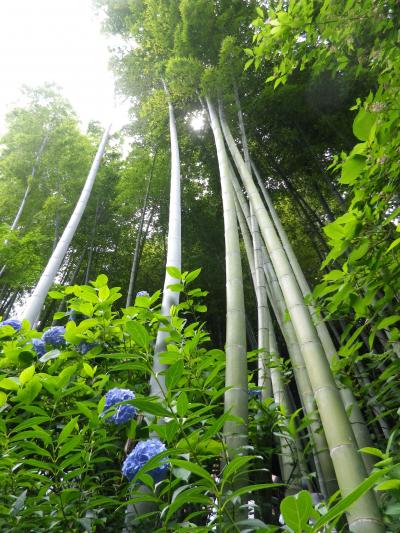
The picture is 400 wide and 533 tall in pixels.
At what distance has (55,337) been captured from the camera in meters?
1.05

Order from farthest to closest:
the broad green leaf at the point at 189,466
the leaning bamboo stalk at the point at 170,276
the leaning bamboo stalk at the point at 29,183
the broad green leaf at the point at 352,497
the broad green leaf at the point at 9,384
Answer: the leaning bamboo stalk at the point at 29,183 < the leaning bamboo stalk at the point at 170,276 < the broad green leaf at the point at 9,384 < the broad green leaf at the point at 189,466 < the broad green leaf at the point at 352,497

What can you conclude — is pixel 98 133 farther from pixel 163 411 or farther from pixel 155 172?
pixel 163 411

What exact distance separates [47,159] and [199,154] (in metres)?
3.06

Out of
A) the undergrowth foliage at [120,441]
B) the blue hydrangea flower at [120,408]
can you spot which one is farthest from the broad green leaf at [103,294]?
the blue hydrangea flower at [120,408]

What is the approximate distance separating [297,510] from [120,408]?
1.68ft

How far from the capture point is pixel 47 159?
634cm

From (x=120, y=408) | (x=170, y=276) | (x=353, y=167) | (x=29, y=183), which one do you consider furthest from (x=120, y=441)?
(x=29, y=183)

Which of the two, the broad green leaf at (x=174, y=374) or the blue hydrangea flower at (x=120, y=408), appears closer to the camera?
the broad green leaf at (x=174, y=374)

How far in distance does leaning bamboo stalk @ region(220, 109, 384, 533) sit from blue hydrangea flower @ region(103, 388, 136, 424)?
424 mm

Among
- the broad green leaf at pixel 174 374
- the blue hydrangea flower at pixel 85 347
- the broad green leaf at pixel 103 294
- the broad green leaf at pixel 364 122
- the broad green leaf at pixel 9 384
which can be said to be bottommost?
the broad green leaf at pixel 174 374

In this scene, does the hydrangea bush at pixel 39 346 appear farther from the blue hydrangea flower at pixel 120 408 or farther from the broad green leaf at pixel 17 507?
the broad green leaf at pixel 17 507

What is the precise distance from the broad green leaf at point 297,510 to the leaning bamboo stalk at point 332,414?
26 cm

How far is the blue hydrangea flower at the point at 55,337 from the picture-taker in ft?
3.43

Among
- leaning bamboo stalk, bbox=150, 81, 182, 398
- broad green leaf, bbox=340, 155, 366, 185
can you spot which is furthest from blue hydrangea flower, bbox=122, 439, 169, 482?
broad green leaf, bbox=340, 155, 366, 185
